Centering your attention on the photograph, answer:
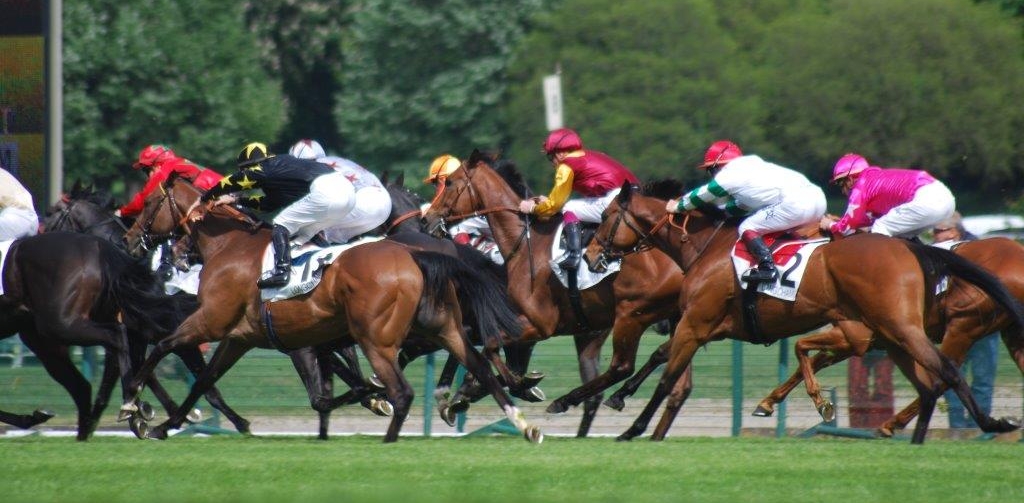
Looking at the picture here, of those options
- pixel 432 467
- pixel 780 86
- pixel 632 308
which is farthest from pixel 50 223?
pixel 780 86

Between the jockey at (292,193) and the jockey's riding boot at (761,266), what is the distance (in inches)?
107

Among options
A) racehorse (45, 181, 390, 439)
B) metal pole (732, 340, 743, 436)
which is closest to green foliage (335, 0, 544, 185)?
racehorse (45, 181, 390, 439)

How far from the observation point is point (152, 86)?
126 ft

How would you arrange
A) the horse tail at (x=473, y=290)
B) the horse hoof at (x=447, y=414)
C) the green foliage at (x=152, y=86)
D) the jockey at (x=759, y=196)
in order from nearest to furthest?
the horse tail at (x=473, y=290)
the jockey at (x=759, y=196)
the horse hoof at (x=447, y=414)
the green foliage at (x=152, y=86)

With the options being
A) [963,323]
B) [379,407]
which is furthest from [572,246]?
[963,323]

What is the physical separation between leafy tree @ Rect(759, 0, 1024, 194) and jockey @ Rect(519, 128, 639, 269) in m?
27.4

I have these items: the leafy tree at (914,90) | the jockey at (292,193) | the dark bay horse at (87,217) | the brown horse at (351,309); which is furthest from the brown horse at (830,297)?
the leafy tree at (914,90)

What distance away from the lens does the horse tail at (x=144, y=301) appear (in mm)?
11641

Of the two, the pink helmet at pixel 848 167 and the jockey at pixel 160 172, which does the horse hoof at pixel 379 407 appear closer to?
the jockey at pixel 160 172

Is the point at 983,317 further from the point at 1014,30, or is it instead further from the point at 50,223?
the point at 1014,30

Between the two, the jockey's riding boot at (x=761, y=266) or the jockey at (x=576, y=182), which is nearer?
the jockey's riding boot at (x=761, y=266)

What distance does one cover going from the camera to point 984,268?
1139cm

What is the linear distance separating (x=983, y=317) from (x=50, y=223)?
25.2 feet

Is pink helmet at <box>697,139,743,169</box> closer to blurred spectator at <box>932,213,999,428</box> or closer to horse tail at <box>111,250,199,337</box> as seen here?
blurred spectator at <box>932,213,999,428</box>
